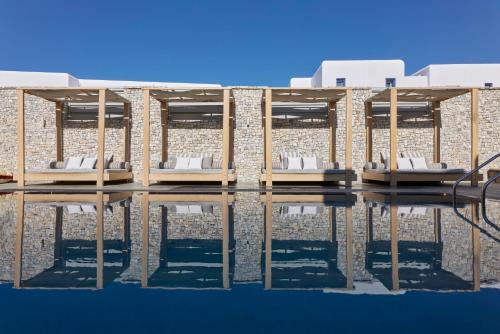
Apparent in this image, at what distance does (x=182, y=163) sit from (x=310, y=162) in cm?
413

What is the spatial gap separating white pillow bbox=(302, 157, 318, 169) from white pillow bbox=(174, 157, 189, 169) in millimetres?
3770

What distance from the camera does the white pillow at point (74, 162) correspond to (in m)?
12.4

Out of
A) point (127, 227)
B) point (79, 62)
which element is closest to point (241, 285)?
point (127, 227)

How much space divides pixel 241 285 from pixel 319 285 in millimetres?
477

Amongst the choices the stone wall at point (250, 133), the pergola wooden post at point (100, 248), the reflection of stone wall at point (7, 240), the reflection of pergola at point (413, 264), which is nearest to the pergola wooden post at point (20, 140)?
the stone wall at point (250, 133)

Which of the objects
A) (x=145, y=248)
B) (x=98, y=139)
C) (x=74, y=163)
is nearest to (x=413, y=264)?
(x=145, y=248)

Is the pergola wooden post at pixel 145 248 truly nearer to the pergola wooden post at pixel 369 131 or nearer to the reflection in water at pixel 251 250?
the reflection in water at pixel 251 250

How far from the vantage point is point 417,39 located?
118 feet

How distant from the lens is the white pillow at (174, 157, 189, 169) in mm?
12398

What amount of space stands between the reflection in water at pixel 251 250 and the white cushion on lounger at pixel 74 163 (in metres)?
7.46

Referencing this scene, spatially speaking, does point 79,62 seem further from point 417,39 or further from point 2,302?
point 2,302

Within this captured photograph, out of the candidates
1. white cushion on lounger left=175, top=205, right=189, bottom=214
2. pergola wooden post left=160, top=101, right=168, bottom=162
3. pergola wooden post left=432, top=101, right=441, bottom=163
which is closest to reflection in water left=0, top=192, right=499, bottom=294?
white cushion on lounger left=175, top=205, right=189, bottom=214

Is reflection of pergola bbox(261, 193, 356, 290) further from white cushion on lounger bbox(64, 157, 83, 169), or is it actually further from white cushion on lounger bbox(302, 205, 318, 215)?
white cushion on lounger bbox(64, 157, 83, 169)

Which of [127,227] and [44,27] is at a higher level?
[44,27]
